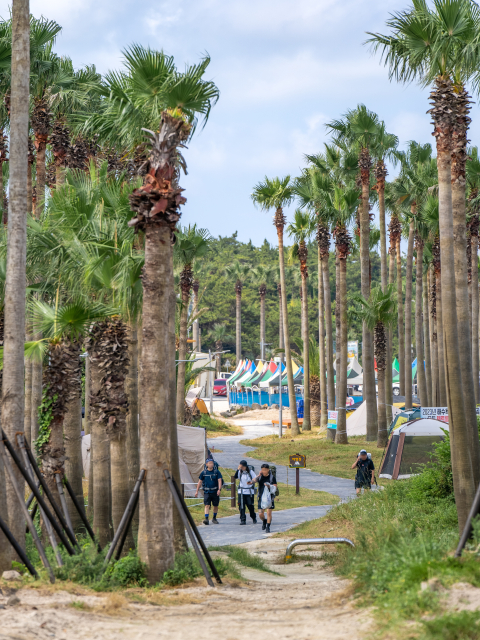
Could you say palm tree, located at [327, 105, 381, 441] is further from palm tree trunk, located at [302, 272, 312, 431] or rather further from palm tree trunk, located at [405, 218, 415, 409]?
palm tree trunk, located at [302, 272, 312, 431]

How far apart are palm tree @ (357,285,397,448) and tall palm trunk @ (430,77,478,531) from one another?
57.7 ft

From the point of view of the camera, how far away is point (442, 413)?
2280 cm

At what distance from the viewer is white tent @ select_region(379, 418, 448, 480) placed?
21.8 meters

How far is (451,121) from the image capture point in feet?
44.0

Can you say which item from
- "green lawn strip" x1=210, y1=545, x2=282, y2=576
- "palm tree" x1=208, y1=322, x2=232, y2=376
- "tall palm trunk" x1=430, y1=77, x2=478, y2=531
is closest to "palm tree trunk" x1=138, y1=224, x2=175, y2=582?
"green lawn strip" x1=210, y1=545, x2=282, y2=576

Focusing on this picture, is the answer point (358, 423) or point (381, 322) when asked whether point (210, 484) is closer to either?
point (381, 322)

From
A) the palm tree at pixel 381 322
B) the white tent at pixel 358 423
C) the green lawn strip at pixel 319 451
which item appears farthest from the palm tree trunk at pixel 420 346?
the palm tree at pixel 381 322

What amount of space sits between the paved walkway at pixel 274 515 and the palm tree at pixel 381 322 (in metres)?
5.05

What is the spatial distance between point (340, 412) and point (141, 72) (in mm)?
25397

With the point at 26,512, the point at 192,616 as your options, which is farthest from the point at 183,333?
the point at 192,616

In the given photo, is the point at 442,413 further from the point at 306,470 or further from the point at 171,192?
the point at 171,192

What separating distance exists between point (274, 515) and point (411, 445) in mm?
5547

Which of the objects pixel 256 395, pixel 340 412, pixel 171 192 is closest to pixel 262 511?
pixel 171 192

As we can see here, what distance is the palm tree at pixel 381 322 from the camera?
1245 inches
